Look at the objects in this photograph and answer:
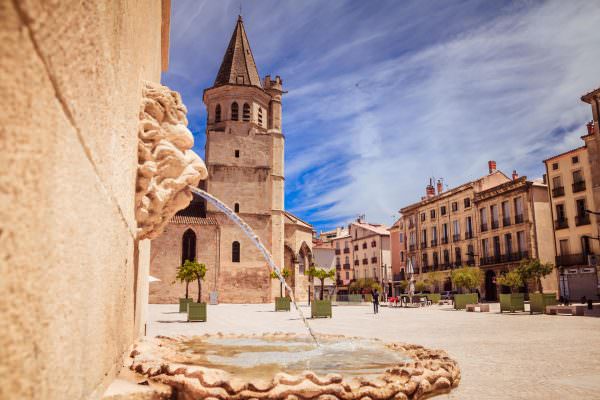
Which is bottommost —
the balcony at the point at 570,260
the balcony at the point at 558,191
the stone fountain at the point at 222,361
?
the stone fountain at the point at 222,361

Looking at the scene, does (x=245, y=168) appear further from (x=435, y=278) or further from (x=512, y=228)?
(x=512, y=228)

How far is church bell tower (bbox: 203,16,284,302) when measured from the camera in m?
39.2

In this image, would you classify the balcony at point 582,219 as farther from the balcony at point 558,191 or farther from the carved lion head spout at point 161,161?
the carved lion head spout at point 161,161

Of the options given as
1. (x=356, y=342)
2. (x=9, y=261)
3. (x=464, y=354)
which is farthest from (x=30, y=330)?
(x=464, y=354)

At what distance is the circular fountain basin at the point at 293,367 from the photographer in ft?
8.48

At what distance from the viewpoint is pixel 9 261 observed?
929mm

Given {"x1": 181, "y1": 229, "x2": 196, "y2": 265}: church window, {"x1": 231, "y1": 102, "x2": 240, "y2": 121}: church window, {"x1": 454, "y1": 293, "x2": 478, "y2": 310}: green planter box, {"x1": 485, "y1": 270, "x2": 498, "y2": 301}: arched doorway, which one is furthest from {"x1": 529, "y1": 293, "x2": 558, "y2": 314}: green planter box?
{"x1": 231, "y1": 102, "x2": 240, "y2": 121}: church window

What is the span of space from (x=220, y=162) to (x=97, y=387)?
4010 cm

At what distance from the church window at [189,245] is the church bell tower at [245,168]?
2203 mm

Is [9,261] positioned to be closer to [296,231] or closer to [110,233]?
[110,233]

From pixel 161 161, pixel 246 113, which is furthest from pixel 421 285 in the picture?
pixel 161 161

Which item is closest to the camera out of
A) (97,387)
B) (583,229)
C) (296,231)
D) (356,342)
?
(97,387)

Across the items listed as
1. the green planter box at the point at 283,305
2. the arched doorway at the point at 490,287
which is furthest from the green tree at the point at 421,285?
the green planter box at the point at 283,305

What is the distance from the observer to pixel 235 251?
39.6 meters
